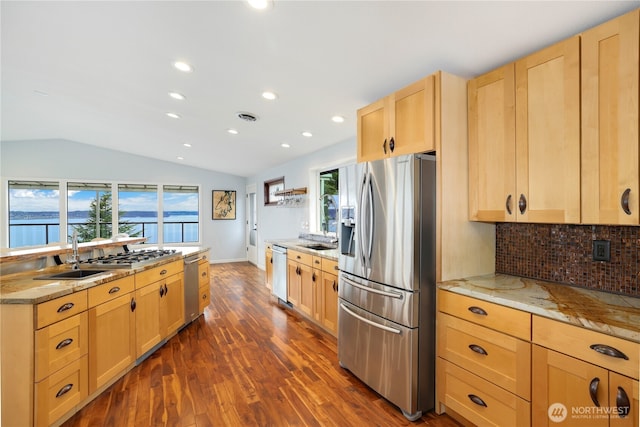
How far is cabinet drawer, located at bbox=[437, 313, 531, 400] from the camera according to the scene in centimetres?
150

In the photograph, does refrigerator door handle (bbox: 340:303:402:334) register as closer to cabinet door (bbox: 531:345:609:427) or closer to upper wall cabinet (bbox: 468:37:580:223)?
cabinet door (bbox: 531:345:609:427)

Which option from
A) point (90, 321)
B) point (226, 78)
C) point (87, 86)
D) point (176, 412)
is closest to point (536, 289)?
point (176, 412)

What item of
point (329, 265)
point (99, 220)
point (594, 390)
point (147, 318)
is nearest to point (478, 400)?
point (594, 390)

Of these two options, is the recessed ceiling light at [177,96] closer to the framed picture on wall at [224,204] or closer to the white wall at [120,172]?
the white wall at [120,172]

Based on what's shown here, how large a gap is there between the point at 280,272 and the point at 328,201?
4.36 ft

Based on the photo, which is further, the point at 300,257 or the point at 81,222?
the point at 81,222

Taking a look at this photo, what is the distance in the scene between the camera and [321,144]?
14.2 feet

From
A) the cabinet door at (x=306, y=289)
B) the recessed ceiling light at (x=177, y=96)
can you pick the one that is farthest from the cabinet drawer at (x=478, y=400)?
the recessed ceiling light at (x=177, y=96)

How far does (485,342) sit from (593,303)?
562 millimetres

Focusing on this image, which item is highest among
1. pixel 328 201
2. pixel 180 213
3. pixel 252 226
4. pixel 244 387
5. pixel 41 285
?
pixel 328 201

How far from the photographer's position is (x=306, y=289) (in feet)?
11.7

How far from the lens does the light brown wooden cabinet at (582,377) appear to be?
3.86ft

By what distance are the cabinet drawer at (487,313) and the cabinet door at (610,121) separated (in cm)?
61

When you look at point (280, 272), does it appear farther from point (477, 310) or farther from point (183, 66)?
point (477, 310)
